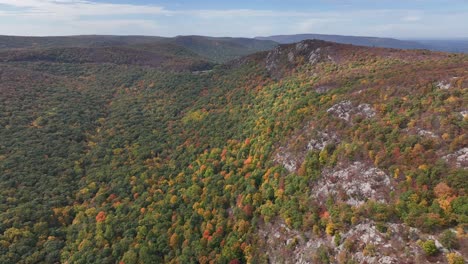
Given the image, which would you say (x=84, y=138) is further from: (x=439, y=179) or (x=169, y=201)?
(x=439, y=179)

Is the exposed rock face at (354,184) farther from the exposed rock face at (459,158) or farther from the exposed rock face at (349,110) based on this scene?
the exposed rock face at (349,110)

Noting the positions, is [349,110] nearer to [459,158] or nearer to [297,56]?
[459,158]

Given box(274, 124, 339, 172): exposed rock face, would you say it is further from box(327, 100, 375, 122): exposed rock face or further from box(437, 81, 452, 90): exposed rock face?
box(437, 81, 452, 90): exposed rock face

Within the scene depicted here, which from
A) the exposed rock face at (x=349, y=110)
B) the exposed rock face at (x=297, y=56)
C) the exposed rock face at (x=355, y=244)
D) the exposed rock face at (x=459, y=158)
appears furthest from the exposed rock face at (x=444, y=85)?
the exposed rock face at (x=297, y=56)

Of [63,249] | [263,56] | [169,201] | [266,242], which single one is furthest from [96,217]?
[263,56]

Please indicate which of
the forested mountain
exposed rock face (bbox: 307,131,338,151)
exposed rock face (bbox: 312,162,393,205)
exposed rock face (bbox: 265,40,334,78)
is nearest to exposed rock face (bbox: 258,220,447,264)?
the forested mountain

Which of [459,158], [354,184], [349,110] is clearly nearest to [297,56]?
[349,110]
